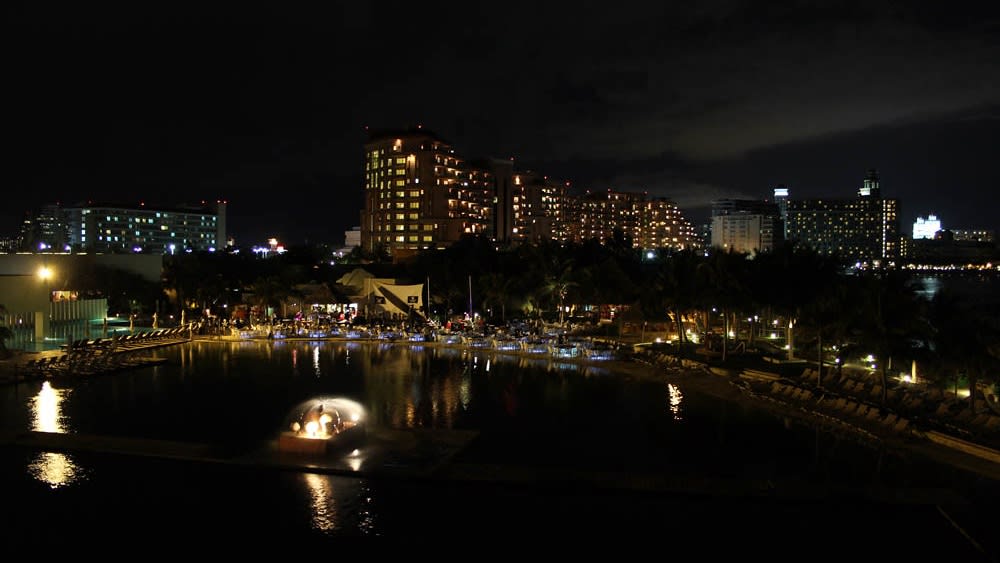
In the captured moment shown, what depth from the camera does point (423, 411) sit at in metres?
18.8

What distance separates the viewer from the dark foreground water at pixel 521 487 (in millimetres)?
11000

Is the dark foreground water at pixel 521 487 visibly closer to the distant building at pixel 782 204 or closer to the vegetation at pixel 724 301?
the vegetation at pixel 724 301

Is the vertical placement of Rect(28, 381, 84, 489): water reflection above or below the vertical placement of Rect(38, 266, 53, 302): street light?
below

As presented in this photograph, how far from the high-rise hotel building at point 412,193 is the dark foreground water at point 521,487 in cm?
7398

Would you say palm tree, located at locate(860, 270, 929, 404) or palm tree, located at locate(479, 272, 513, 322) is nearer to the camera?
palm tree, located at locate(860, 270, 929, 404)

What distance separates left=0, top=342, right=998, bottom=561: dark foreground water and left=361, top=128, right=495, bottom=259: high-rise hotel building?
73976 millimetres

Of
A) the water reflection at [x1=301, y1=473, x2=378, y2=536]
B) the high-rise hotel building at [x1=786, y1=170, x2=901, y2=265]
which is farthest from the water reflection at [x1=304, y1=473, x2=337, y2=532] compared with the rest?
the high-rise hotel building at [x1=786, y1=170, x2=901, y2=265]

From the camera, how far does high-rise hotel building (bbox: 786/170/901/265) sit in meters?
178

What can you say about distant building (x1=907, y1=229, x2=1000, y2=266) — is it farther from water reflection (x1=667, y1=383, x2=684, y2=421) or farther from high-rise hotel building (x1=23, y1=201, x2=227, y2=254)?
water reflection (x1=667, y1=383, x2=684, y2=421)

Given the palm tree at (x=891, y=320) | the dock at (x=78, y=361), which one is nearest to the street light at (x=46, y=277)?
the dock at (x=78, y=361)

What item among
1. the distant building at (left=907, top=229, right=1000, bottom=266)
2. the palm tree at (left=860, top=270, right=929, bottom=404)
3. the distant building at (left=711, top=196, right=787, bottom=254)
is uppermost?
the distant building at (left=711, top=196, right=787, bottom=254)

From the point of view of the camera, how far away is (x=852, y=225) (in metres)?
179

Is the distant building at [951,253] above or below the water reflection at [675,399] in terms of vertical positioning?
above

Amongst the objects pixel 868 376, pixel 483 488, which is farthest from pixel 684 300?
pixel 483 488
